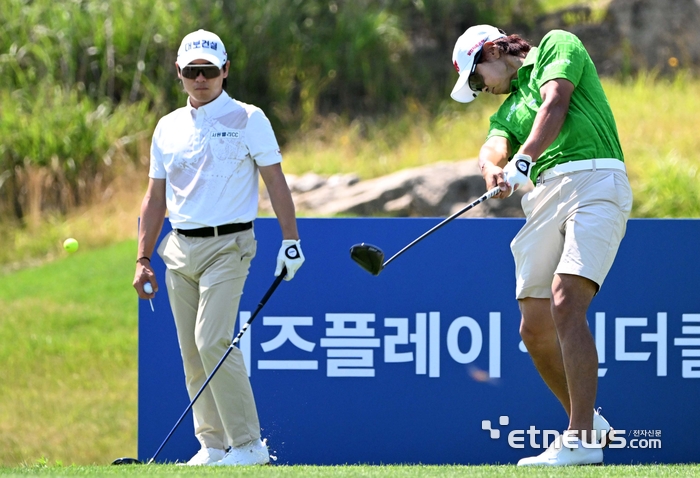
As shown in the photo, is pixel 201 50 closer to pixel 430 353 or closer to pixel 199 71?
pixel 199 71

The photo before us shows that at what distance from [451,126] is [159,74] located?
13.2 ft

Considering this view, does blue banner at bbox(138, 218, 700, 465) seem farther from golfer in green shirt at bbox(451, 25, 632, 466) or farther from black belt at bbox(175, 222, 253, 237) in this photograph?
golfer in green shirt at bbox(451, 25, 632, 466)

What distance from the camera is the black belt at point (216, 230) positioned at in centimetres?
481

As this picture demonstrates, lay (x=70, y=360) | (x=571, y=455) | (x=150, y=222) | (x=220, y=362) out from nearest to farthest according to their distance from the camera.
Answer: (x=571, y=455), (x=220, y=362), (x=150, y=222), (x=70, y=360)

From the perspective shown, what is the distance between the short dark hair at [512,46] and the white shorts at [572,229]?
64 cm

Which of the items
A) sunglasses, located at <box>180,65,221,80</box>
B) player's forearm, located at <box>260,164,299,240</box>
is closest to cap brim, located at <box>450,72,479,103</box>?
player's forearm, located at <box>260,164,299,240</box>

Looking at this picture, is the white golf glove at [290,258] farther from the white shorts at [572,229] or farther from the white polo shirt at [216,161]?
the white shorts at [572,229]

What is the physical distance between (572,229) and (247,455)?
1.75 metres

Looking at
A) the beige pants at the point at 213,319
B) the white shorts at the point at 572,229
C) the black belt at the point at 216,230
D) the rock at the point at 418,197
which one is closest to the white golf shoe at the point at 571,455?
the white shorts at the point at 572,229

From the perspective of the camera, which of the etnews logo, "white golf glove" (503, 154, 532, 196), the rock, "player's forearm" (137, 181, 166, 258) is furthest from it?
the rock

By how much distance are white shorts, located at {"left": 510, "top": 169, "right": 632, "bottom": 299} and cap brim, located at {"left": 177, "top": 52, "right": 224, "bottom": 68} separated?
5.07 ft

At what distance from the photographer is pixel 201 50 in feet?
15.8

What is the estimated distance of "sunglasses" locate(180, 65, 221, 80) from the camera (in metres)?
4.84

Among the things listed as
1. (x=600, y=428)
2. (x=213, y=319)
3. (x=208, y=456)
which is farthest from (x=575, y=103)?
(x=208, y=456)
